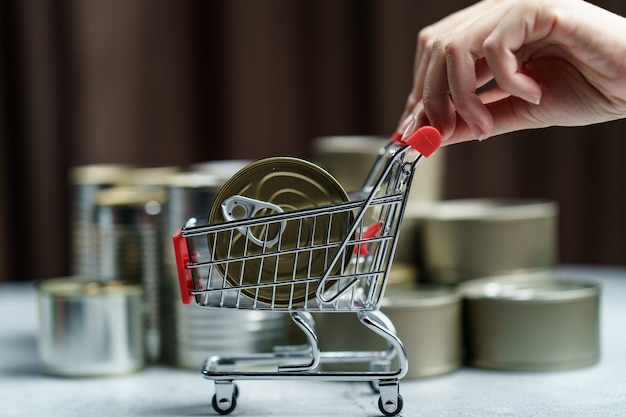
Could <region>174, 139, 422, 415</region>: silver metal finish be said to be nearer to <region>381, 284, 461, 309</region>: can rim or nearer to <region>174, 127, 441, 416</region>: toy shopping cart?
<region>174, 127, 441, 416</region>: toy shopping cart

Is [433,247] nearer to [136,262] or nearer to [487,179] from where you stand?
[136,262]

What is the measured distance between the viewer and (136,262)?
134 cm

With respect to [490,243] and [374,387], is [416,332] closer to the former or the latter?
[374,387]

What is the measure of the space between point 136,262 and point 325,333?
1.12 feet

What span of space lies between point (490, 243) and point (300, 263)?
47 cm

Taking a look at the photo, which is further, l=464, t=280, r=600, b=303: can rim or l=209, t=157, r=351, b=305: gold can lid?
l=464, t=280, r=600, b=303: can rim

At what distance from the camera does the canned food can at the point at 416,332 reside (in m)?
1.14

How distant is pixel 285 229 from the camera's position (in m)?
0.95

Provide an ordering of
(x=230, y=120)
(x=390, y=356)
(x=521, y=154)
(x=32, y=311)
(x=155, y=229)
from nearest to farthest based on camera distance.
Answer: (x=390, y=356), (x=155, y=229), (x=32, y=311), (x=521, y=154), (x=230, y=120)

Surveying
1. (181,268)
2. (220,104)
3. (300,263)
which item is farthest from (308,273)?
(220,104)

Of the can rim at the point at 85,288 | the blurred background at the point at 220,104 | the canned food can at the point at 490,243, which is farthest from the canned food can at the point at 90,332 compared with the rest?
the blurred background at the point at 220,104

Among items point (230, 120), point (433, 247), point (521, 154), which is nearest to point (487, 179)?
point (521, 154)

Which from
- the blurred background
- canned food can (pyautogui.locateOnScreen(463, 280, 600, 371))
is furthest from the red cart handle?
the blurred background

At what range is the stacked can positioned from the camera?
1202 millimetres
